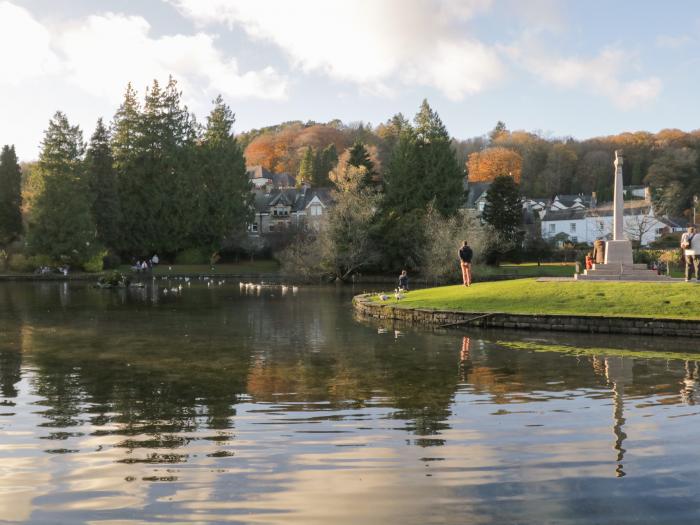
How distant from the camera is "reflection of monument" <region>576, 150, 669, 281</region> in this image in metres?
29.6

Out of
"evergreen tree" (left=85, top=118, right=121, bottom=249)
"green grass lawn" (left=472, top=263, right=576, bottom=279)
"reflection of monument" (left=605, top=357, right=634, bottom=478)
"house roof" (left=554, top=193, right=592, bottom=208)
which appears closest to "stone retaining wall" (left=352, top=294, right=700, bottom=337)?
"reflection of monument" (left=605, top=357, right=634, bottom=478)

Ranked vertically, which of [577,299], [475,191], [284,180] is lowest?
[577,299]

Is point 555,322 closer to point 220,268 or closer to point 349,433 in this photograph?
point 349,433

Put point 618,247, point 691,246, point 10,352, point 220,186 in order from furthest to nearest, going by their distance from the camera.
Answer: point 220,186 < point 618,247 < point 691,246 < point 10,352

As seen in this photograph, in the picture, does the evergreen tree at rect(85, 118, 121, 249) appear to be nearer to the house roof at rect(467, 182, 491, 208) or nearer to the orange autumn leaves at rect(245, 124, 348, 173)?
the house roof at rect(467, 182, 491, 208)

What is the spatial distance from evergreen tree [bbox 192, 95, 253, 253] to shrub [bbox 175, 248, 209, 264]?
53.6 inches

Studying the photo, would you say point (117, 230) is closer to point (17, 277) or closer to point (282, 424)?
point (17, 277)

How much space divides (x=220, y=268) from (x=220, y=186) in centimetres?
1253

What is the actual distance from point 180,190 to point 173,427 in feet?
247

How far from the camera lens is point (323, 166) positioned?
406 feet

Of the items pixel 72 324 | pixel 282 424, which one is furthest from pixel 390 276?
pixel 282 424

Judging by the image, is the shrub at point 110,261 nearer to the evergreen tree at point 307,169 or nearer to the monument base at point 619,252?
the evergreen tree at point 307,169

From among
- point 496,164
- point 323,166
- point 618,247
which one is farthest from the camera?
point 496,164

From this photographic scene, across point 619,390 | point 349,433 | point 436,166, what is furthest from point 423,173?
point 349,433
